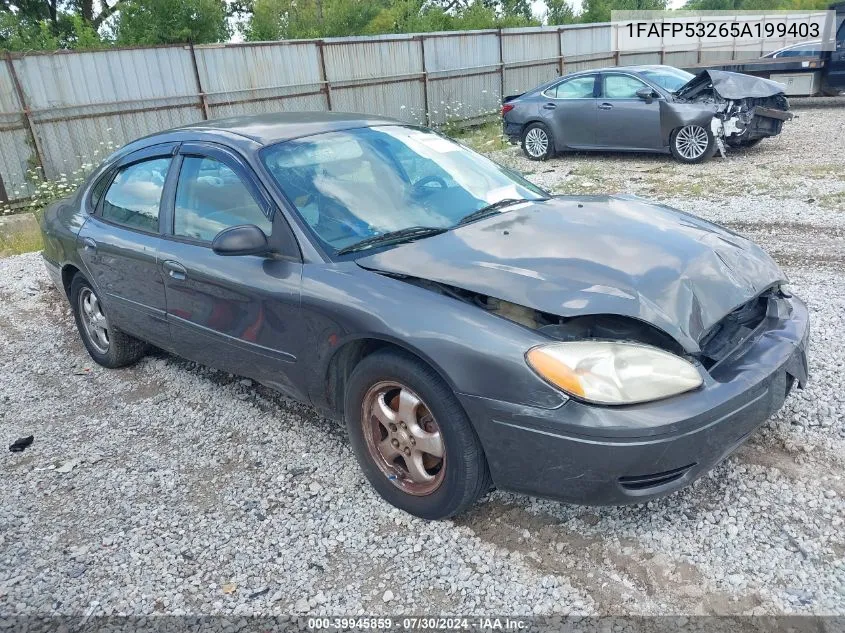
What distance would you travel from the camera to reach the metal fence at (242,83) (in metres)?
11.2

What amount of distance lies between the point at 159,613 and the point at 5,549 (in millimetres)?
973

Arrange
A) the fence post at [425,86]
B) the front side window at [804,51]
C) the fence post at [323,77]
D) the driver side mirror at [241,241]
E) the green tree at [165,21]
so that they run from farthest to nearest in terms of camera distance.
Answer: the green tree at [165,21]
the fence post at [425,86]
the front side window at [804,51]
the fence post at [323,77]
the driver side mirror at [241,241]

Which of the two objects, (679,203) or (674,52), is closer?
(679,203)

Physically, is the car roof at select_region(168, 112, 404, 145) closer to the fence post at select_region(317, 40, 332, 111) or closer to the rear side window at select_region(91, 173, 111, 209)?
the rear side window at select_region(91, 173, 111, 209)

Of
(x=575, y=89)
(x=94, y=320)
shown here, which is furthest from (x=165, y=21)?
(x=94, y=320)

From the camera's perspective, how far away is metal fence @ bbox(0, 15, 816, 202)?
11.2 metres

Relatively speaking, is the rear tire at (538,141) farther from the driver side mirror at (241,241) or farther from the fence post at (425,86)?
the driver side mirror at (241,241)

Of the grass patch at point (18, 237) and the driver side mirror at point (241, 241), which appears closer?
the driver side mirror at point (241, 241)

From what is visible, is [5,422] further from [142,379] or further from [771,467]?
[771,467]

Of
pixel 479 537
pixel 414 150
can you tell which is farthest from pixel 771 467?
pixel 414 150

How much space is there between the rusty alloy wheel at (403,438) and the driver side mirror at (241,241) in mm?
847

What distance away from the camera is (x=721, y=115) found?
10336mm

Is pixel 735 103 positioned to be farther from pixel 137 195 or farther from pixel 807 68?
pixel 137 195

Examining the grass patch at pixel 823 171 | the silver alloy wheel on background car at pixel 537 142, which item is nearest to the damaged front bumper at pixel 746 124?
the grass patch at pixel 823 171
